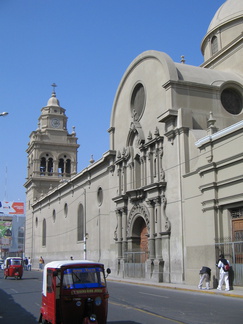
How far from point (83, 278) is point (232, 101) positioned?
23.8 meters

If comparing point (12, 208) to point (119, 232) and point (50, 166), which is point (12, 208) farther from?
point (119, 232)

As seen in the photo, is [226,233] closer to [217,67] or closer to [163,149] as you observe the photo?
[163,149]

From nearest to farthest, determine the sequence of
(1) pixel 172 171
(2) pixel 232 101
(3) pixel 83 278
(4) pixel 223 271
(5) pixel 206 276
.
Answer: (3) pixel 83 278
(4) pixel 223 271
(5) pixel 206 276
(1) pixel 172 171
(2) pixel 232 101

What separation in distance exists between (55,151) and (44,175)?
4105mm

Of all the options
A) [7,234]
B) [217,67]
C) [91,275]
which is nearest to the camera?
[91,275]

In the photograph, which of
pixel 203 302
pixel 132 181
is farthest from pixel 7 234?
pixel 203 302

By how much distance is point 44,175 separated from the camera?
68688 millimetres

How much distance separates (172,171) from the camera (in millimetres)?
27766

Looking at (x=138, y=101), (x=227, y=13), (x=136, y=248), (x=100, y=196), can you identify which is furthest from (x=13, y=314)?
(x=227, y=13)

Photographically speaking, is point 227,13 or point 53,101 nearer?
point 227,13

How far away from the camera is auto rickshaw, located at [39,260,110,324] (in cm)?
980

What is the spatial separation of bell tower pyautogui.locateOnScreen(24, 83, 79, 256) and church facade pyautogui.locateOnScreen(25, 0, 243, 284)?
21273 mm

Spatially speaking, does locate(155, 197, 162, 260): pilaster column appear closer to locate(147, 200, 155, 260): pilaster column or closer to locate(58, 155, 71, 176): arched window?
locate(147, 200, 155, 260): pilaster column

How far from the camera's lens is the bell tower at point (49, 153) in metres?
68.1
